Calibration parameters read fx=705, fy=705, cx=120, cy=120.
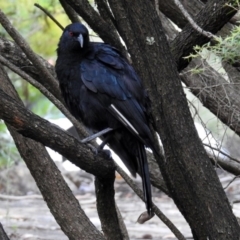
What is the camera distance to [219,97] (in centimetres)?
460

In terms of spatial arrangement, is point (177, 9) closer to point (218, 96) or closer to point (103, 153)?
point (218, 96)

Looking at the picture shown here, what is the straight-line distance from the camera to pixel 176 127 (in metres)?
3.66

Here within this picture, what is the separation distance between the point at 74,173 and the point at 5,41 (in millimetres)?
7813

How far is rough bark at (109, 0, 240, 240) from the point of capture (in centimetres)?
364

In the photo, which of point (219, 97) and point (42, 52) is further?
point (42, 52)

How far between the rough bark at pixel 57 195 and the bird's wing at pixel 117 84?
504 millimetres

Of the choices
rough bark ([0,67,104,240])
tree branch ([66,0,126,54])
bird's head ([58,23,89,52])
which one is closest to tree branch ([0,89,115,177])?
rough bark ([0,67,104,240])

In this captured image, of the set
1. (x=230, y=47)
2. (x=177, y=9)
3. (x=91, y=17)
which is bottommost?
(x=230, y=47)

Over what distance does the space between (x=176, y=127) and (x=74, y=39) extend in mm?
1326

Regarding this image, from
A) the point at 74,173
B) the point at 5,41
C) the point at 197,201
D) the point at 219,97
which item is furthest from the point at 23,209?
the point at 197,201

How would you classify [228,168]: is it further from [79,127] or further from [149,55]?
[149,55]

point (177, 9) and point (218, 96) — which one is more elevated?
point (177, 9)

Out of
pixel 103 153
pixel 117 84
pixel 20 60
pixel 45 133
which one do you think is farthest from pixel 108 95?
pixel 45 133

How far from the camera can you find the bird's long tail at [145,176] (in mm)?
4203
